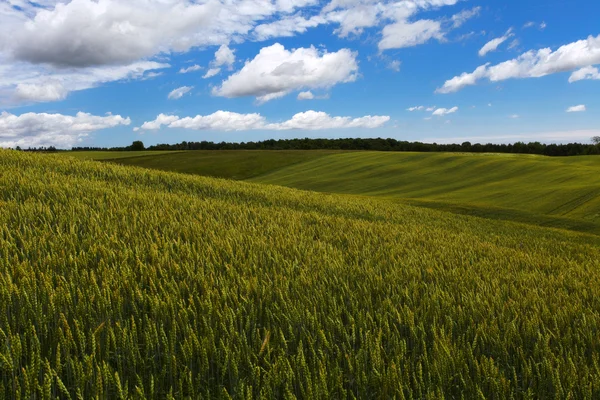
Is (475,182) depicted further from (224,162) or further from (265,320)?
(224,162)

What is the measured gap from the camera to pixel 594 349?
359cm

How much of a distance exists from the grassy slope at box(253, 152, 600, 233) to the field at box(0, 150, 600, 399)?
25808 millimetres

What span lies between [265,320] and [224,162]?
303 ft

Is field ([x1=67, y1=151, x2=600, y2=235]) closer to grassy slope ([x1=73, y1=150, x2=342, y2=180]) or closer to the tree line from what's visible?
grassy slope ([x1=73, y1=150, x2=342, y2=180])

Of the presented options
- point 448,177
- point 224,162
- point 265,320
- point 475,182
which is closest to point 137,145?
point 224,162

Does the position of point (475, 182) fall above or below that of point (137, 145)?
below

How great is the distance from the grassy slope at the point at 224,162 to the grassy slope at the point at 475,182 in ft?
21.1

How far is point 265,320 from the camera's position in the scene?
3645 mm

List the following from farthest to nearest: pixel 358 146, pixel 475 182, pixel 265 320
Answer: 1. pixel 358 146
2. pixel 475 182
3. pixel 265 320

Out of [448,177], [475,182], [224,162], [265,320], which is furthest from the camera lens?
[224,162]

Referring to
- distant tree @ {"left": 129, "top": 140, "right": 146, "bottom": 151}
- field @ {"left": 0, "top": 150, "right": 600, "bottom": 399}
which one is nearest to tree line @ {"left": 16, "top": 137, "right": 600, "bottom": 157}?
distant tree @ {"left": 129, "top": 140, "right": 146, "bottom": 151}

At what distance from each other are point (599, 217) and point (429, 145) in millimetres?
104771

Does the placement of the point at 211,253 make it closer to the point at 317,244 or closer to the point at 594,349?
the point at 317,244

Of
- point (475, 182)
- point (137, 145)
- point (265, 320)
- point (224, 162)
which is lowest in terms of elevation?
point (475, 182)
